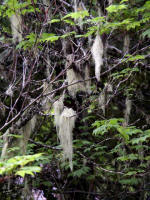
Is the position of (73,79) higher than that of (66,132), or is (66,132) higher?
(73,79)

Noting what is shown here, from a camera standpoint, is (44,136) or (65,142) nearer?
(65,142)

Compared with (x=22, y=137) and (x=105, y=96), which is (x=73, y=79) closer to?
(x=105, y=96)

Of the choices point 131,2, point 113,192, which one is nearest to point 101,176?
point 113,192

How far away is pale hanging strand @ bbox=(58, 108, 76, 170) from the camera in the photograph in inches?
139

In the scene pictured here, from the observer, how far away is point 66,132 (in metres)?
3.59

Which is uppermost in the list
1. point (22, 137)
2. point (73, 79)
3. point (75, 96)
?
point (73, 79)

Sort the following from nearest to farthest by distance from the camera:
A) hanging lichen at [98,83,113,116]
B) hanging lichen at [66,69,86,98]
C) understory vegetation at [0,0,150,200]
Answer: understory vegetation at [0,0,150,200] → hanging lichen at [66,69,86,98] → hanging lichen at [98,83,113,116]

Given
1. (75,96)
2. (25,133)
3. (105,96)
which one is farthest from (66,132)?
(105,96)

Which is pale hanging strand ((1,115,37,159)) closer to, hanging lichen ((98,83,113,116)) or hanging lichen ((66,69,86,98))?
hanging lichen ((66,69,86,98))

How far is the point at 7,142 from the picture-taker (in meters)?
3.24

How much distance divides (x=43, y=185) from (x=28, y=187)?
2.91 ft

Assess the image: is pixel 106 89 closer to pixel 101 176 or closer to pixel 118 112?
pixel 118 112

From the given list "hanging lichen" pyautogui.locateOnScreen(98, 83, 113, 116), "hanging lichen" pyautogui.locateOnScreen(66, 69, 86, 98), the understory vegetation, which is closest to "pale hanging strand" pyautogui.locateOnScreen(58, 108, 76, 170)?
the understory vegetation

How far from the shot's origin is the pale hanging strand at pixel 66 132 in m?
3.53
